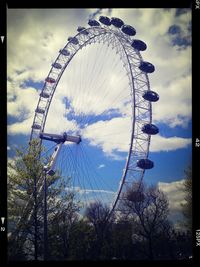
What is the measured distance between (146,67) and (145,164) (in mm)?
3027

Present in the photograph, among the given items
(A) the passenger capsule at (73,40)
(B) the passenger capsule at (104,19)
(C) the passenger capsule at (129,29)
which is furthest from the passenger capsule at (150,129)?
(A) the passenger capsule at (73,40)

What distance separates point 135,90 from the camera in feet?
49.3

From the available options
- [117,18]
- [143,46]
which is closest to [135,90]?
[143,46]

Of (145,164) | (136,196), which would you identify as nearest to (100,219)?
(136,196)

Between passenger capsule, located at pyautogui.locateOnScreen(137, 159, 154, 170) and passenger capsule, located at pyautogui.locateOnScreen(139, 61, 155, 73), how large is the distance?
9.06 feet

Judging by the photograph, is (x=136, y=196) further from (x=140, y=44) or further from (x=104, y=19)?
(x=104, y=19)

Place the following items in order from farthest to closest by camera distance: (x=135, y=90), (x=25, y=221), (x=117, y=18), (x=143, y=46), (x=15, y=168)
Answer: (x=135, y=90)
(x=15, y=168)
(x=25, y=221)
(x=143, y=46)
(x=117, y=18)

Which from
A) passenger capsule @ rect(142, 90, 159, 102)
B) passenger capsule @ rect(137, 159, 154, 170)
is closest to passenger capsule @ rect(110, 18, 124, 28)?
passenger capsule @ rect(142, 90, 159, 102)

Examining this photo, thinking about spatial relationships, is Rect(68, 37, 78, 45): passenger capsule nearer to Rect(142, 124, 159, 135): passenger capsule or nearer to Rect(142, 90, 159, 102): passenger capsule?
Rect(142, 90, 159, 102): passenger capsule

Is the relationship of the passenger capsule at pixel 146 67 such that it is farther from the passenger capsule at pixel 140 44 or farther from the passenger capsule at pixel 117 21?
the passenger capsule at pixel 117 21

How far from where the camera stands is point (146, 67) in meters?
13.5

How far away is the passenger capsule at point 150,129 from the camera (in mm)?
13295
